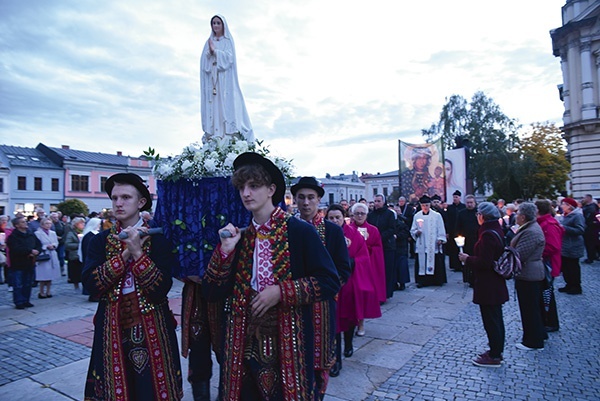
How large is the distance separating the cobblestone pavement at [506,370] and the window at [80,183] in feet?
152

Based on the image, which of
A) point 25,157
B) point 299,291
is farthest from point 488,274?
point 25,157

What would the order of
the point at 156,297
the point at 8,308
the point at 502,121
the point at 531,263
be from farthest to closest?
the point at 502,121, the point at 8,308, the point at 531,263, the point at 156,297

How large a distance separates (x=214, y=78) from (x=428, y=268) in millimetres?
7510

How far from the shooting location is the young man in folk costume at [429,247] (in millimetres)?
9750

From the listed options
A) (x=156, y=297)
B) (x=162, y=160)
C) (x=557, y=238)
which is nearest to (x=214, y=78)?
(x=162, y=160)

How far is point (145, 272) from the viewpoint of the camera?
8.57ft

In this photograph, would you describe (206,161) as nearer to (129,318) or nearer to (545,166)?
(129,318)

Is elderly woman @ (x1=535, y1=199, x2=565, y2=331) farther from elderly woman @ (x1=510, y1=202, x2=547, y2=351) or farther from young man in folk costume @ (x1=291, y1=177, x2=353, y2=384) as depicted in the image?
young man in folk costume @ (x1=291, y1=177, x2=353, y2=384)

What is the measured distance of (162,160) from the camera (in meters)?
3.54

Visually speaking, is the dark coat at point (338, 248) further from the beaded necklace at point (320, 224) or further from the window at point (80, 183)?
the window at point (80, 183)

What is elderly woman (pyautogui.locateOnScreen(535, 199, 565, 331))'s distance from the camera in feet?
19.0

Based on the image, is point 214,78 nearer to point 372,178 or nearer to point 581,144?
point 581,144

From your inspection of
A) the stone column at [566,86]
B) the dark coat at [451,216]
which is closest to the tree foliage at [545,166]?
the stone column at [566,86]

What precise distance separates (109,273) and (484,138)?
1674 inches
